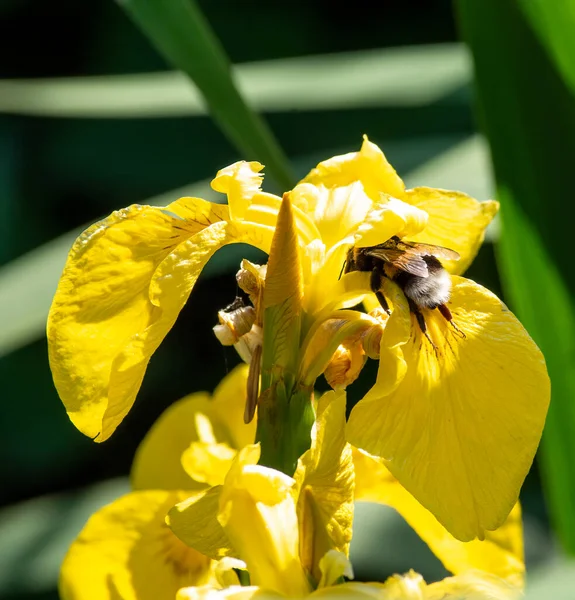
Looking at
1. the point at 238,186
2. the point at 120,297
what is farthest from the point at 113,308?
the point at 238,186

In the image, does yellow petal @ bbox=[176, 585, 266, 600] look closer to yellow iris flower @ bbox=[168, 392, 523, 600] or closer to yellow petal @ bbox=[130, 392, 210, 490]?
yellow iris flower @ bbox=[168, 392, 523, 600]

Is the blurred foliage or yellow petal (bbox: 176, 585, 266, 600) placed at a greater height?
the blurred foliage

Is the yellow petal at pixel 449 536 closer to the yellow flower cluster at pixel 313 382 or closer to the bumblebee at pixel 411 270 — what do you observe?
the yellow flower cluster at pixel 313 382

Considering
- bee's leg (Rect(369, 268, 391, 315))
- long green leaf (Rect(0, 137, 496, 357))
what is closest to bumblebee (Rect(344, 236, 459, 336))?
bee's leg (Rect(369, 268, 391, 315))

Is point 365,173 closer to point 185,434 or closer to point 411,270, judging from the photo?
point 411,270

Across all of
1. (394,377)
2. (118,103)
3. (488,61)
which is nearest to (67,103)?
(118,103)
